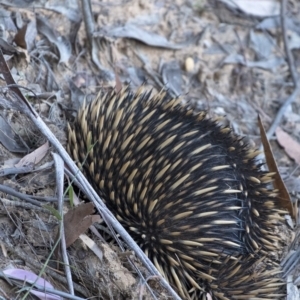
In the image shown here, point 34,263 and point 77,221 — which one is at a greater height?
point 77,221

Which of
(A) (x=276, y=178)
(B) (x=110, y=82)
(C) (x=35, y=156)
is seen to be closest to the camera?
(C) (x=35, y=156)

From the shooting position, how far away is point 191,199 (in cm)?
248

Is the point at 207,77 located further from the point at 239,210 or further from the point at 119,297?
the point at 119,297

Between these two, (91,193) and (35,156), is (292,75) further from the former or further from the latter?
(91,193)

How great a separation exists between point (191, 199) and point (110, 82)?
5.05 feet

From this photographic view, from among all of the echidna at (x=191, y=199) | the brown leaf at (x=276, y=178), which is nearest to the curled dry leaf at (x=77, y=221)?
the echidna at (x=191, y=199)

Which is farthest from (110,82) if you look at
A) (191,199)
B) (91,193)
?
(91,193)

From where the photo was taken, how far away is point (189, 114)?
279 centimetres

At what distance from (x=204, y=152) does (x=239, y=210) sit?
32 centimetres

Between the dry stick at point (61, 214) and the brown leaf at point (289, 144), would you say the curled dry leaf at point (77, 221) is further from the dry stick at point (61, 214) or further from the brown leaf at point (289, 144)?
the brown leaf at point (289, 144)

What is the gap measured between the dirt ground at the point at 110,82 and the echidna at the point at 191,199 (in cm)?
20

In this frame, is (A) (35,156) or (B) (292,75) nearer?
(A) (35,156)

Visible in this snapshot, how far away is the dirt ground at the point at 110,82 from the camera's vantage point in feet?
7.57

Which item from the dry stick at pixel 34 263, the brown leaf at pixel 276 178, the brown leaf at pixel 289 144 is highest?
the brown leaf at pixel 276 178
